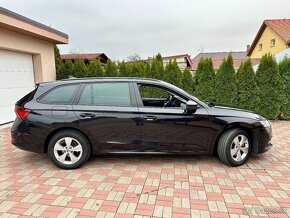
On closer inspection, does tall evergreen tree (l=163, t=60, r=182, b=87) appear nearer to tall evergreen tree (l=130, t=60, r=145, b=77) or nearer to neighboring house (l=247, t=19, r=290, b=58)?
tall evergreen tree (l=130, t=60, r=145, b=77)

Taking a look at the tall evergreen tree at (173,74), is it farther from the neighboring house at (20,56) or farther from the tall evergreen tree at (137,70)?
the neighboring house at (20,56)

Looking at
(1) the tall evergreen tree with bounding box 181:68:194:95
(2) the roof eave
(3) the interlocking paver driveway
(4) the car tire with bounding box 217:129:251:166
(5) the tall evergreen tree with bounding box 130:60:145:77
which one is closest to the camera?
(3) the interlocking paver driveway

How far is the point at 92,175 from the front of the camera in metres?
3.52

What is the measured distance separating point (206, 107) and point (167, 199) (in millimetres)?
1731

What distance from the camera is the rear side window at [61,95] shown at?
377 cm

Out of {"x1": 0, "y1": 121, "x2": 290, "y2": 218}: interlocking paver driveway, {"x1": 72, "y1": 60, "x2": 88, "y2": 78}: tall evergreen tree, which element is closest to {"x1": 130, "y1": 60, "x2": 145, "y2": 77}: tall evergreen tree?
{"x1": 72, "y1": 60, "x2": 88, "y2": 78}: tall evergreen tree

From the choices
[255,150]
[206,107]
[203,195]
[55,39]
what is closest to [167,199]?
[203,195]

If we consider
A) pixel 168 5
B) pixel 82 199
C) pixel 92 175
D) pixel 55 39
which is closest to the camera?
pixel 82 199

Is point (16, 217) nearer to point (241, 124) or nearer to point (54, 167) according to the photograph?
point (54, 167)

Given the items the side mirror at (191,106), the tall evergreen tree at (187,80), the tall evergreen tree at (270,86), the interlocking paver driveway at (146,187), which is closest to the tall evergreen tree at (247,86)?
the tall evergreen tree at (270,86)

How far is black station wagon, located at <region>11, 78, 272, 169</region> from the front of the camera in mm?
3676

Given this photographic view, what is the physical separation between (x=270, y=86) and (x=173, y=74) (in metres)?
3.44

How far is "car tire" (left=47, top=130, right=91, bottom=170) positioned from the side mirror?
5.81 ft

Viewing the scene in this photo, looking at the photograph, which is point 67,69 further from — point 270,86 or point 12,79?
point 270,86
